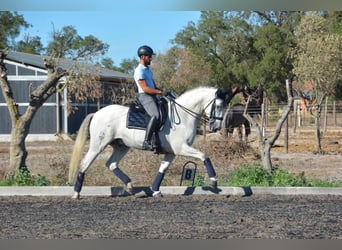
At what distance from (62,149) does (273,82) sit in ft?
122

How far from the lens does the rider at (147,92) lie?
36.5ft

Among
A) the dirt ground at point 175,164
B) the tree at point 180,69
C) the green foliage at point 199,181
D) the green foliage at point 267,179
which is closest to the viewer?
the green foliage at point 267,179

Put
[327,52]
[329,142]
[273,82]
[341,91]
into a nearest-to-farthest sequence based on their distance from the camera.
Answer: [329,142] < [327,52] < [341,91] < [273,82]

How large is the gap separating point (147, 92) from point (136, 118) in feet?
1.88

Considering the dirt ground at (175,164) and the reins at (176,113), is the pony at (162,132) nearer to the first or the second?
the reins at (176,113)

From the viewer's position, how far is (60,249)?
6.70 m

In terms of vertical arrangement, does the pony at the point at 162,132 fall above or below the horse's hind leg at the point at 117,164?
above

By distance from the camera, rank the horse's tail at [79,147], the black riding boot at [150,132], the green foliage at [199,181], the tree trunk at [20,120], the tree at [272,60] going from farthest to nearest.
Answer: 1. the tree at [272,60]
2. the tree trunk at [20,120]
3. the green foliage at [199,181]
4. the horse's tail at [79,147]
5. the black riding boot at [150,132]

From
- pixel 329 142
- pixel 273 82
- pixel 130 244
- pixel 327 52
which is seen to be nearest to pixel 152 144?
pixel 130 244

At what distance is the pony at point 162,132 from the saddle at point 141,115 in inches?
2.6

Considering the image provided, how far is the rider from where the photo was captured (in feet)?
36.5

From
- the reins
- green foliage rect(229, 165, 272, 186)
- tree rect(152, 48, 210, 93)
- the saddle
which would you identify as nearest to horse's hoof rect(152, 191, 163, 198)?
the saddle

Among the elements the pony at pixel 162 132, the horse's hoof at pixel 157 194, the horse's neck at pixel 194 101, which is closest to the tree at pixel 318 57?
the horse's neck at pixel 194 101

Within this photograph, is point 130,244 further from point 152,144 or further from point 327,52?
point 327,52
